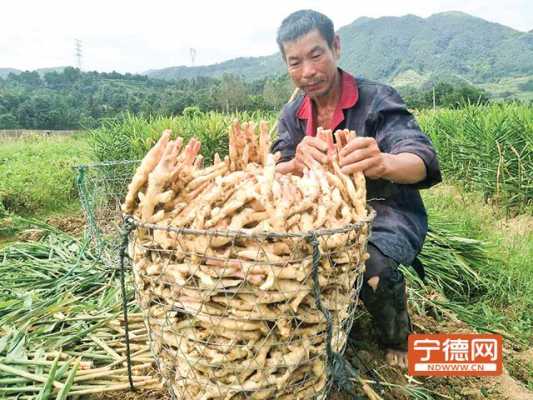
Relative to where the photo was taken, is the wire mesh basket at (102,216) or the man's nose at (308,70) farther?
the wire mesh basket at (102,216)

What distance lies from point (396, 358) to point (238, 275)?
1.05 m

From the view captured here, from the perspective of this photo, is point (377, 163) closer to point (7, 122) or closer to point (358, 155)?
point (358, 155)

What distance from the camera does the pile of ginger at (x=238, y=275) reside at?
3.61 feet

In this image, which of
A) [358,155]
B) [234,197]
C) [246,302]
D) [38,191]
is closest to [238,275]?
[246,302]

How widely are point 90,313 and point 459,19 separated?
14495 cm

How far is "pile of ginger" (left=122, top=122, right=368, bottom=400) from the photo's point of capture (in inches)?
43.3

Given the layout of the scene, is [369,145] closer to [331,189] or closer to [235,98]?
[331,189]

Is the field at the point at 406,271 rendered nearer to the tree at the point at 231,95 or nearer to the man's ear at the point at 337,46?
the man's ear at the point at 337,46

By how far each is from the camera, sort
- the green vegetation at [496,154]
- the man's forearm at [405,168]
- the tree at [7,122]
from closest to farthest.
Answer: the man's forearm at [405,168] < the green vegetation at [496,154] < the tree at [7,122]

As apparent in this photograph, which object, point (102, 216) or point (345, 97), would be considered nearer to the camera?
point (345, 97)

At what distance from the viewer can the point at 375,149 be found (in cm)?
145

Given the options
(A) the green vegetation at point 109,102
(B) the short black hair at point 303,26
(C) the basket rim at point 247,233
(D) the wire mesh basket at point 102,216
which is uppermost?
(A) the green vegetation at point 109,102

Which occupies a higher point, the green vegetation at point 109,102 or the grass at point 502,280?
the green vegetation at point 109,102

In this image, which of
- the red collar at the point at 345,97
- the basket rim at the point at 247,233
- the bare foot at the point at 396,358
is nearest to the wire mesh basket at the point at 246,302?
the basket rim at the point at 247,233
